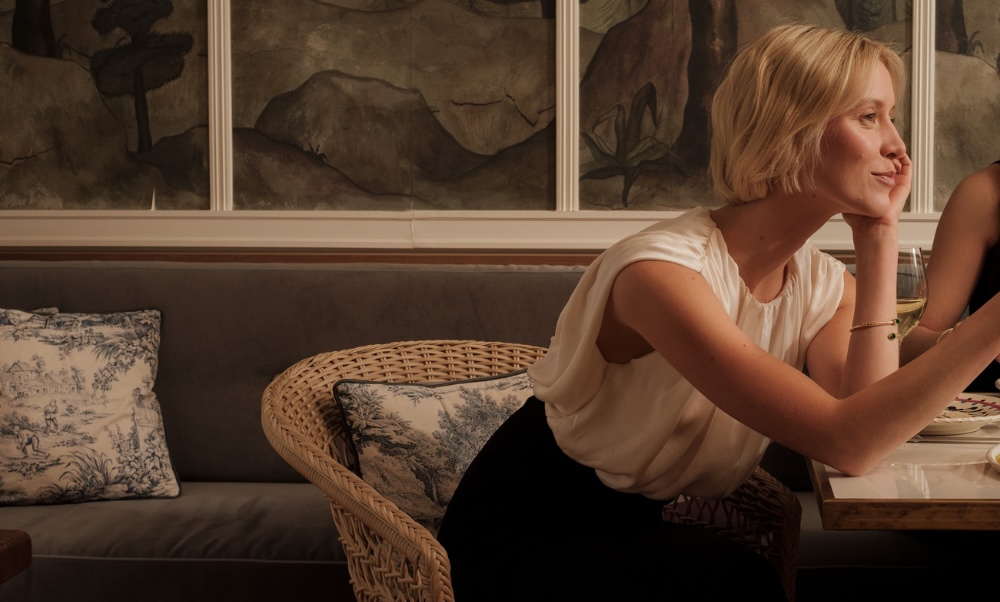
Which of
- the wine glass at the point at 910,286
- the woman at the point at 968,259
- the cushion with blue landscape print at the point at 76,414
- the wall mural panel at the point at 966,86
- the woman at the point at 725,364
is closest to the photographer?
the woman at the point at 725,364

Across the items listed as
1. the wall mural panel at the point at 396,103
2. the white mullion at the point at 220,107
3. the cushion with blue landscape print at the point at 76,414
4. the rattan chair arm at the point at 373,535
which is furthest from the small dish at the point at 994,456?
the white mullion at the point at 220,107

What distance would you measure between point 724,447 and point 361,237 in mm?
2116

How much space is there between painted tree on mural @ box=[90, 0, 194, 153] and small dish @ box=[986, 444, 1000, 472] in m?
3.01

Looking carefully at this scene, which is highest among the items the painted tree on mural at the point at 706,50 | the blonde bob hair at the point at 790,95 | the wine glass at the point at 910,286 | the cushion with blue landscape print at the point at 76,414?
the painted tree on mural at the point at 706,50

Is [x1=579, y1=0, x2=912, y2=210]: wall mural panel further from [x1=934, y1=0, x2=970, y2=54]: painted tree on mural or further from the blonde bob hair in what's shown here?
the blonde bob hair

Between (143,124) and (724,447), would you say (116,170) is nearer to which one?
(143,124)

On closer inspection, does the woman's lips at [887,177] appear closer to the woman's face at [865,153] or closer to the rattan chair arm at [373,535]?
the woman's face at [865,153]

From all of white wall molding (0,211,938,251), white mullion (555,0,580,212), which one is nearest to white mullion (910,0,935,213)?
white wall molding (0,211,938,251)

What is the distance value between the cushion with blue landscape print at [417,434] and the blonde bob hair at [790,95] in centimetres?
93

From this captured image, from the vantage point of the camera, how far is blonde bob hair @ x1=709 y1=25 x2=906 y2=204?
1510 mm

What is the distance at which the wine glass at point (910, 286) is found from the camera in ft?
4.85

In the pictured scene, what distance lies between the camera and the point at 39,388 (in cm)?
257

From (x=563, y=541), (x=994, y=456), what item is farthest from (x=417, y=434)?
(x=994, y=456)

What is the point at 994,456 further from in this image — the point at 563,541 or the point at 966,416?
the point at 563,541
